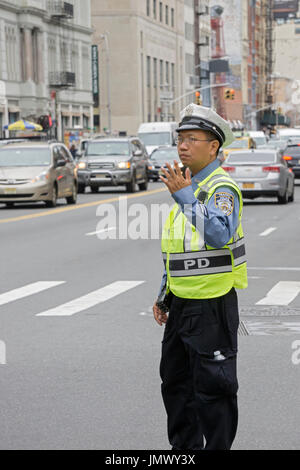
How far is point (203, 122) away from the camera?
488 cm

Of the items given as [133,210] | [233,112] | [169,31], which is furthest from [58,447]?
[233,112]

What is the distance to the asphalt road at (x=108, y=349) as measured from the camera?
6148 millimetres

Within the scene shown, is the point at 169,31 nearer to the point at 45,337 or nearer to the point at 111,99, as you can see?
the point at 111,99

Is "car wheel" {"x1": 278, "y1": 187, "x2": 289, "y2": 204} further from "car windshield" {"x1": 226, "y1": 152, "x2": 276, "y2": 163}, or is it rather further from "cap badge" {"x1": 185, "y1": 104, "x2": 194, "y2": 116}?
"cap badge" {"x1": 185, "y1": 104, "x2": 194, "y2": 116}

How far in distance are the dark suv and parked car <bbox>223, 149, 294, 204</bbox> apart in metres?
7.20

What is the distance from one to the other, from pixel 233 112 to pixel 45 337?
144880 millimetres

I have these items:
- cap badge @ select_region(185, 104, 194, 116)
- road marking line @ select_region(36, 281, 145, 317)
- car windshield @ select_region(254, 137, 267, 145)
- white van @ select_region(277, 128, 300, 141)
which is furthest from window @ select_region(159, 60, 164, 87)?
cap badge @ select_region(185, 104, 194, 116)

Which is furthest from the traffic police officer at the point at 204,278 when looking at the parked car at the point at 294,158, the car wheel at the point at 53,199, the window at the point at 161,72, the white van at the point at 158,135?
the window at the point at 161,72

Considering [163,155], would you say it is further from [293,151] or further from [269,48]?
[269,48]

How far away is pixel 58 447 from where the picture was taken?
18.8ft

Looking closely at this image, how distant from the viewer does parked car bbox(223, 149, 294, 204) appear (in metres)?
29.2

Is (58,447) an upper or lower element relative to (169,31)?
lower

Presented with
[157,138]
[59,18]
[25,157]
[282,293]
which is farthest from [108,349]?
[59,18]

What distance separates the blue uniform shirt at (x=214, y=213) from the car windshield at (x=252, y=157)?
25204 mm
